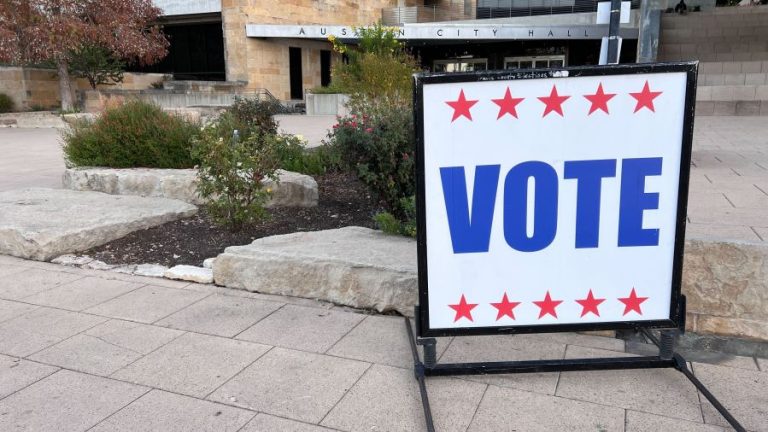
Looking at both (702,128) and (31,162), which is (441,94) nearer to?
(31,162)

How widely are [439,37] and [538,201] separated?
84.1 ft

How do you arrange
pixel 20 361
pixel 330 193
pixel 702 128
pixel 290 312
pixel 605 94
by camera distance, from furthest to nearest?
pixel 702 128
pixel 330 193
pixel 290 312
pixel 20 361
pixel 605 94

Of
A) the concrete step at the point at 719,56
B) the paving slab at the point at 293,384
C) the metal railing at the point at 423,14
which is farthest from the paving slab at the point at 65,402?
the metal railing at the point at 423,14

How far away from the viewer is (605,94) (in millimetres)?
2539

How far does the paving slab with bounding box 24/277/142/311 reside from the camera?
Result: 4.05 m

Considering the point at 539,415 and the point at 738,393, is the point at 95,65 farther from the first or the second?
the point at 738,393

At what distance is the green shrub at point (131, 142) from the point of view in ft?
24.3

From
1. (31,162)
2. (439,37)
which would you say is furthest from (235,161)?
(439,37)

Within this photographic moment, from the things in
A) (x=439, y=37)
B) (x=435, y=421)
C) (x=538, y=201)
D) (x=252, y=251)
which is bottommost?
(x=435, y=421)

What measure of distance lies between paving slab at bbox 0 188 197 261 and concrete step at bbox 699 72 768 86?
16.6 metres

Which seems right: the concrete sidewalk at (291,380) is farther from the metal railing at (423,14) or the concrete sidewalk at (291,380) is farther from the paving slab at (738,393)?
the metal railing at (423,14)

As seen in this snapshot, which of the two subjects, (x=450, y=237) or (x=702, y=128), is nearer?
(x=450, y=237)

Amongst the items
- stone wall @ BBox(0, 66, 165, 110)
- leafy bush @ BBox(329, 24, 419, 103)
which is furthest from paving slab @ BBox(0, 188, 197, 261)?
stone wall @ BBox(0, 66, 165, 110)

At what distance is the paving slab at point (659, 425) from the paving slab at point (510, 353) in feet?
1.32
